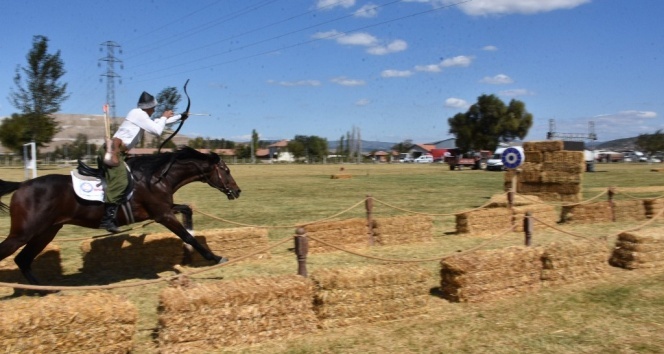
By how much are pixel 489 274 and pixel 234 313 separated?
342cm

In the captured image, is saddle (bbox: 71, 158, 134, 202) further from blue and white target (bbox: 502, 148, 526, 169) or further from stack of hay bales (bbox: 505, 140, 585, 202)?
stack of hay bales (bbox: 505, 140, 585, 202)

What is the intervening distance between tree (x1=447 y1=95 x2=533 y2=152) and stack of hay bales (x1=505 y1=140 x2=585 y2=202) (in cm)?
6089

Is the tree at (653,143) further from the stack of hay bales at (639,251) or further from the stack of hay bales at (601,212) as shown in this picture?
the stack of hay bales at (639,251)

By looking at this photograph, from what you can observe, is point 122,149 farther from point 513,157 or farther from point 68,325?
point 513,157

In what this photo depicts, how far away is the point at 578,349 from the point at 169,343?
393 cm

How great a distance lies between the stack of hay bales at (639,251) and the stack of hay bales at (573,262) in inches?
24.6

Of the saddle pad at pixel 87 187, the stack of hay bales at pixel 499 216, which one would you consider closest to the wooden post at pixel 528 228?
the stack of hay bales at pixel 499 216

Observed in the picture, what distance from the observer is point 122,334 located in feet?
15.4

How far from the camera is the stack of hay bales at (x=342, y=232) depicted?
34.1 feet

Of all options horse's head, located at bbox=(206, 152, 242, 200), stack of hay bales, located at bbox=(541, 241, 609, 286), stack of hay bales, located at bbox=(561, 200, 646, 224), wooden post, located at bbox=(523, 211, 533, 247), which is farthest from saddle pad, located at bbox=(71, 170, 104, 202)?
stack of hay bales, located at bbox=(561, 200, 646, 224)

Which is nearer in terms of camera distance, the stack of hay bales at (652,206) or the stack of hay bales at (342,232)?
the stack of hay bales at (342,232)

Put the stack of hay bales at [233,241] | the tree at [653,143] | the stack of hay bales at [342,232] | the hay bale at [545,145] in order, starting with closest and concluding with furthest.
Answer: the stack of hay bales at [233,241] < the stack of hay bales at [342,232] < the hay bale at [545,145] < the tree at [653,143]

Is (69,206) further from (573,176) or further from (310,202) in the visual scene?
(573,176)

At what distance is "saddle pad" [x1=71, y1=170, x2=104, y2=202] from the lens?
6.96 meters
